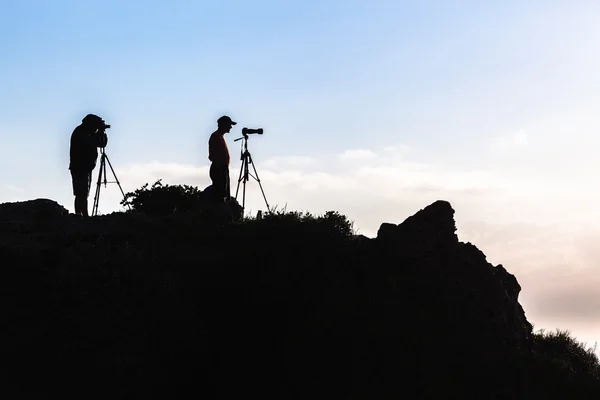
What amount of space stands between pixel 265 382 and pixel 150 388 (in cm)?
207

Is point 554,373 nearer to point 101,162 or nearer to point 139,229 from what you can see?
point 139,229

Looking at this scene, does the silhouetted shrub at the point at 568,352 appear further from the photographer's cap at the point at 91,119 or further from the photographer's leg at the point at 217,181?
the photographer's cap at the point at 91,119

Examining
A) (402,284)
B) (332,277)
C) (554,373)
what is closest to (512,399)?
(554,373)

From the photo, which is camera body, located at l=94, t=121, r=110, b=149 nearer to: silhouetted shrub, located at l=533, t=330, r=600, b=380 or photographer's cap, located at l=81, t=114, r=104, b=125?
photographer's cap, located at l=81, t=114, r=104, b=125

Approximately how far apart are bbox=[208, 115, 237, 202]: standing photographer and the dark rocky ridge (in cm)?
164

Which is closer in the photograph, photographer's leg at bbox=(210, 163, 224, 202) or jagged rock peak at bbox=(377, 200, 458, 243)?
jagged rock peak at bbox=(377, 200, 458, 243)

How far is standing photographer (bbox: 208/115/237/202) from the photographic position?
1986 cm

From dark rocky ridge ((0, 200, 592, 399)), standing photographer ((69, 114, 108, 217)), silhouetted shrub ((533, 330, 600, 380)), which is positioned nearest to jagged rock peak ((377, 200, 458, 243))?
dark rocky ridge ((0, 200, 592, 399))

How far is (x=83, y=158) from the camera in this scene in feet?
64.5

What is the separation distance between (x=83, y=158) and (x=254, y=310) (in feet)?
20.1

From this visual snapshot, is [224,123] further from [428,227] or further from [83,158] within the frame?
[428,227]

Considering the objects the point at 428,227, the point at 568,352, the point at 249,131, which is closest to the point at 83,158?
the point at 249,131

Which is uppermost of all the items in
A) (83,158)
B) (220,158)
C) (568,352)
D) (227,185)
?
(83,158)

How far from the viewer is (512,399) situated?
15.8 meters
